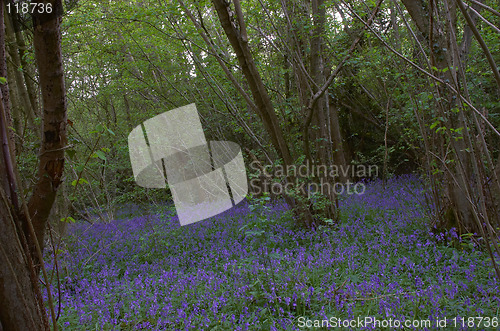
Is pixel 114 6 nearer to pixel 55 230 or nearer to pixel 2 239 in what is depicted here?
pixel 55 230

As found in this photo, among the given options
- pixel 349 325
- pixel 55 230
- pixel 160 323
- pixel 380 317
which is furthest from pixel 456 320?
pixel 55 230

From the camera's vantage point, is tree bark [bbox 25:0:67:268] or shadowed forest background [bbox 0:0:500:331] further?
shadowed forest background [bbox 0:0:500:331]

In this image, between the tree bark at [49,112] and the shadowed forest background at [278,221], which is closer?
the tree bark at [49,112]

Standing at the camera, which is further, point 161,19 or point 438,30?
point 161,19

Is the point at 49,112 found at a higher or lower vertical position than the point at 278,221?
higher

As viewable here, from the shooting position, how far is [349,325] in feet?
8.39

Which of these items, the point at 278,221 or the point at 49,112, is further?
the point at 278,221

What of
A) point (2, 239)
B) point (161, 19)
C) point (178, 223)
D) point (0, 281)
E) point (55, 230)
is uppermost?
point (161, 19)

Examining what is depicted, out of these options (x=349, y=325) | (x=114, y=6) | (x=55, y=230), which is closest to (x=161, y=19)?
(x=114, y=6)

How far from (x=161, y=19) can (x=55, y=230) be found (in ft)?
12.5

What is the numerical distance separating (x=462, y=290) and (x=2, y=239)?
3.30 metres

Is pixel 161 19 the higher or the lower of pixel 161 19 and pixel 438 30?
the higher

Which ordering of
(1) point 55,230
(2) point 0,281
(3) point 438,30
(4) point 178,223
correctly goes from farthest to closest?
(4) point 178,223, (1) point 55,230, (3) point 438,30, (2) point 0,281

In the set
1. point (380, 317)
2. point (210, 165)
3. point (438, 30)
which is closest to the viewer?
point (380, 317)
